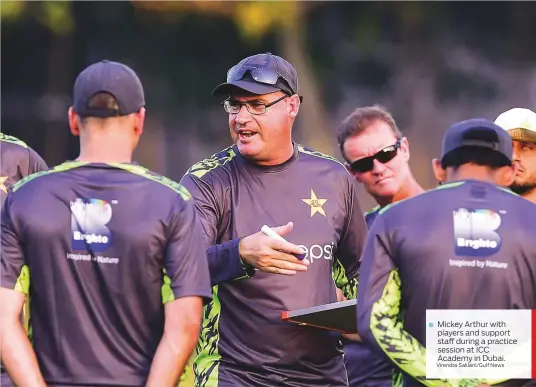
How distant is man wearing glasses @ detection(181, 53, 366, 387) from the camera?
6.58 meters

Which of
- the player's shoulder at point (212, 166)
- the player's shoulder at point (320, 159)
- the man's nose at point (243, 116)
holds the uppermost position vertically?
the man's nose at point (243, 116)

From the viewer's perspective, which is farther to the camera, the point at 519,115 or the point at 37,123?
the point at 37,123

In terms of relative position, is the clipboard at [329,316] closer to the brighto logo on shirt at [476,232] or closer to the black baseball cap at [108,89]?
the brighto logo on shirt at [476,232]

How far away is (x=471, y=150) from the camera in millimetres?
5480

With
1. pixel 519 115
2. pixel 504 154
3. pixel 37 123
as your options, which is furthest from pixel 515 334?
pixel 37 123

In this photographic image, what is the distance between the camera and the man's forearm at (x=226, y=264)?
20.5 feet

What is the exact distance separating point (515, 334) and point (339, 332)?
1445 millimetres

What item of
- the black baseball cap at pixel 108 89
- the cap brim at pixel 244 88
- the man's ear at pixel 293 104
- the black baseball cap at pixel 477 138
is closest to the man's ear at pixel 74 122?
the black baseball cap at pixel 108 89

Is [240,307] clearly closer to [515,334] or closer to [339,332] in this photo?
[339,332]

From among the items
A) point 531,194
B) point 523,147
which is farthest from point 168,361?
point 523,147

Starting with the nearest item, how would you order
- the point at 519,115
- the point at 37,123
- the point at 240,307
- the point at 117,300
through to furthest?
the point at 117,300 < the point at 240,307 < the point at 519,115 < the point at 37,123

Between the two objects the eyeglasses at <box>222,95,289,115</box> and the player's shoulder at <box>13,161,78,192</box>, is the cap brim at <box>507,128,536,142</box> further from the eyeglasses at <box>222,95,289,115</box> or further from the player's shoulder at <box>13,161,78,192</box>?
the player's shoulder at <box>13,161,78,192</box>

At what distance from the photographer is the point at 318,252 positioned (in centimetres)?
667

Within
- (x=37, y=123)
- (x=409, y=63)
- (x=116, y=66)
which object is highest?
(x=409, y=63)
